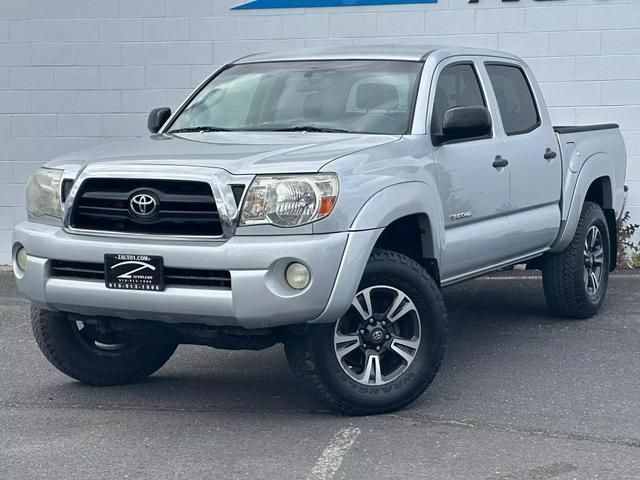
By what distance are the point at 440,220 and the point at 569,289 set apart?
7.16 feet

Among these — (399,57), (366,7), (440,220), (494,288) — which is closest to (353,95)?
(399,57)

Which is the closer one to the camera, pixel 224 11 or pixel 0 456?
pixel 0 456

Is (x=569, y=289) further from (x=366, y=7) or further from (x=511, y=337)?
(x=366, y=7)

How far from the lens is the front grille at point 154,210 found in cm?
541

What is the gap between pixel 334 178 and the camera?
17.8ft

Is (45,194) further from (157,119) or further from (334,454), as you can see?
(334,454)

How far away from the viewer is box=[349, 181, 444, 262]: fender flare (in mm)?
5562

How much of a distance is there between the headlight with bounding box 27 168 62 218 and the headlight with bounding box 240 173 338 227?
1.05 metres

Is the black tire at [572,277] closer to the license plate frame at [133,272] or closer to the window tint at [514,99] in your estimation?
the window tint at [514,99]

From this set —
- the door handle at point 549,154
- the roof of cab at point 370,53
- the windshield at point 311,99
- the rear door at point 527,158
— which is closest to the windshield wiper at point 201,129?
the windshield at point 311,99

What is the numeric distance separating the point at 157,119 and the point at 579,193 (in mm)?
2836

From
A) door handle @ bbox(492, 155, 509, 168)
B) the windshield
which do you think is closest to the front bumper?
the windshield

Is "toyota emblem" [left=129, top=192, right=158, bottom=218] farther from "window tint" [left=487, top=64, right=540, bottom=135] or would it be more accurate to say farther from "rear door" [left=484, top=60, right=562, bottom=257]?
"window tint" [left=487, top=64, right=540, bottom=135]

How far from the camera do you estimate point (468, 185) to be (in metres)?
6.63
